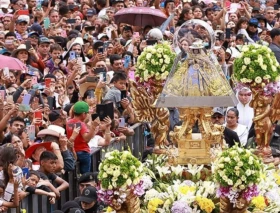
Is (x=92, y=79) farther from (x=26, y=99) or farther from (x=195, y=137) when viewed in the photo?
(x=195, y=137)

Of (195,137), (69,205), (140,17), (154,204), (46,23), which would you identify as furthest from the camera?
(140,17)

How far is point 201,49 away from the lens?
15500mm

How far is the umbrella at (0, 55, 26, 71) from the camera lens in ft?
66.2

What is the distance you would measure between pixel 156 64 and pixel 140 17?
10.6m

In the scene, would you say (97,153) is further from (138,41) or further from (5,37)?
(138,41)

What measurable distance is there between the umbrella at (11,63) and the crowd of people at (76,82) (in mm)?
147

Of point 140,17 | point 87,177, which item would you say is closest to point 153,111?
point 87,177

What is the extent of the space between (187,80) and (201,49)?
0.39 metres

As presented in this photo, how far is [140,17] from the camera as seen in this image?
27188mm

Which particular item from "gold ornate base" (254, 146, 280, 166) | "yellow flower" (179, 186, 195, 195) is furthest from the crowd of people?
"yellow flower" (179, 186, 195, 195)

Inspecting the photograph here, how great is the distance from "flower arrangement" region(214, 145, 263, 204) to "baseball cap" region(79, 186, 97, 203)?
2.48 m

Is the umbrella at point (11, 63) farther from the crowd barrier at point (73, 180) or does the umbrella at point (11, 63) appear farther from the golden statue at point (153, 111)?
the golden statue at point (153, 111)

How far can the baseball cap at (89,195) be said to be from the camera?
53.5 feet

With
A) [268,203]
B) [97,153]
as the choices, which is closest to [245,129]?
[97,153]
